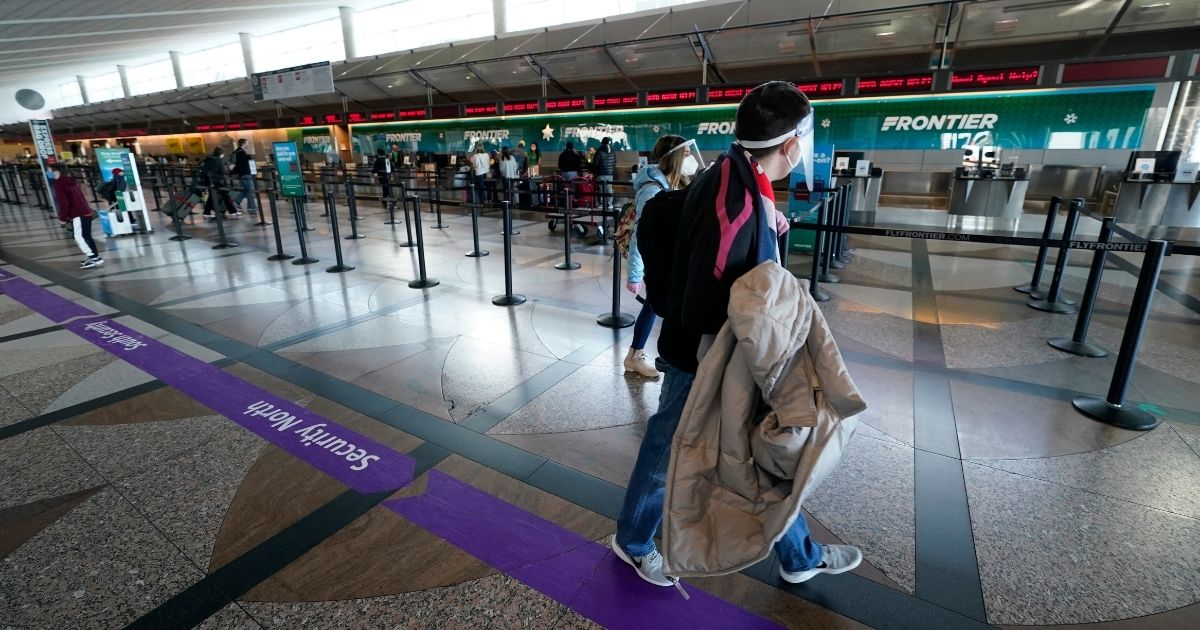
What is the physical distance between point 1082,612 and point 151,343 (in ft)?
21.7

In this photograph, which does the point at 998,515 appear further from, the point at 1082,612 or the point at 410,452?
the point at 410,452

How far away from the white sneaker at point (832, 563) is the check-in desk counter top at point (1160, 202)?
11.7 meters

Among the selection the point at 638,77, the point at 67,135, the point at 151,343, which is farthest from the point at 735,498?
the point at 67,135

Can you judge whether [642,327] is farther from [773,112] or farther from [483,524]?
[773,112]

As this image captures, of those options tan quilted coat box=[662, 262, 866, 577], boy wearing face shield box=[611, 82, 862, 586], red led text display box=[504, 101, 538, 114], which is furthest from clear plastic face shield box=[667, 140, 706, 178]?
red led text display box=[504, 101, 538, 114]

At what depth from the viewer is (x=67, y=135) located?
142 ft

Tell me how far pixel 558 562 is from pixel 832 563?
1.12 metres

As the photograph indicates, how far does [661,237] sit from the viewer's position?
1822 millimetres

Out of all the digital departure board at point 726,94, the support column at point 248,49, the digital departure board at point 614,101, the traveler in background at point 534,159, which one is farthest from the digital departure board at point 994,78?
the support column at point 248,49

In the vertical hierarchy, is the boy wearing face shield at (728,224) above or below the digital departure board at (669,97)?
below

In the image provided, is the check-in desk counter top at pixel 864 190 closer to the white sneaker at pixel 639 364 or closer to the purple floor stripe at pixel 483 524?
the white sneaker at pixel 639 364

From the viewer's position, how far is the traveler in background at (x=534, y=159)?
1875 centimetres

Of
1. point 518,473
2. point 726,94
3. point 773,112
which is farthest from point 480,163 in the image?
point 773,112

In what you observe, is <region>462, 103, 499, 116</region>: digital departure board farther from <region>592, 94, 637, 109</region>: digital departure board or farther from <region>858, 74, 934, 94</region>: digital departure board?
<region>858, 74, 934, 94</region>: digital departure board
